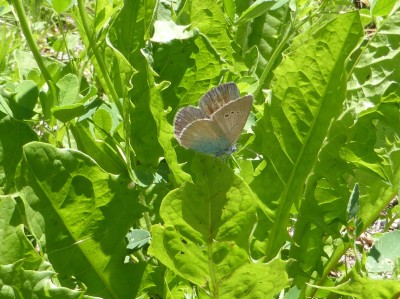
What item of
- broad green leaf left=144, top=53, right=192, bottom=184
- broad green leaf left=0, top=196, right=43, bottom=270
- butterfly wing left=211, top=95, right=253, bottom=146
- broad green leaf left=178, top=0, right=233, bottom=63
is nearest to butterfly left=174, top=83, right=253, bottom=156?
butterfly wing left=211, top=95, right=253, bottom=146

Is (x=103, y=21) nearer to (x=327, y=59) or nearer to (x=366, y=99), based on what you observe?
(x=327, y=59)

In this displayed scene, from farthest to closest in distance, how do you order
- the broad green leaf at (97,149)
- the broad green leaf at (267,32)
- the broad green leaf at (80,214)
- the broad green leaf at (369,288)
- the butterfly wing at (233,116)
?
the broad green leaf at (267,32)
the broad green leaf at (97,149)
the broad green leaf at (80,214)
the broad green leaf at (369,288)
the butterfly wing at (233,116)

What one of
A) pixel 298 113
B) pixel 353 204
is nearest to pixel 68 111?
pixel 298 113

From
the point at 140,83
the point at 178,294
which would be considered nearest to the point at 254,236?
the point at 178,294

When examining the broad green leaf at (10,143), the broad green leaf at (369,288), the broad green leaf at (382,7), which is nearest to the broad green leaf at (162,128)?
the broad green leaf at (10,143)

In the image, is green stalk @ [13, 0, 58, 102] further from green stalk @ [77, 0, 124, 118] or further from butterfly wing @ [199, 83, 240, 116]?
butterfly wing @ [199, 83, 240, 116]

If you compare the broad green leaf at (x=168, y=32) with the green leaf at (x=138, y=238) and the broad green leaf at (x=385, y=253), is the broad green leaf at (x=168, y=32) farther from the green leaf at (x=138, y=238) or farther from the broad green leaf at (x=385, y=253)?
the broad green leaf at (x=385, y=253)
